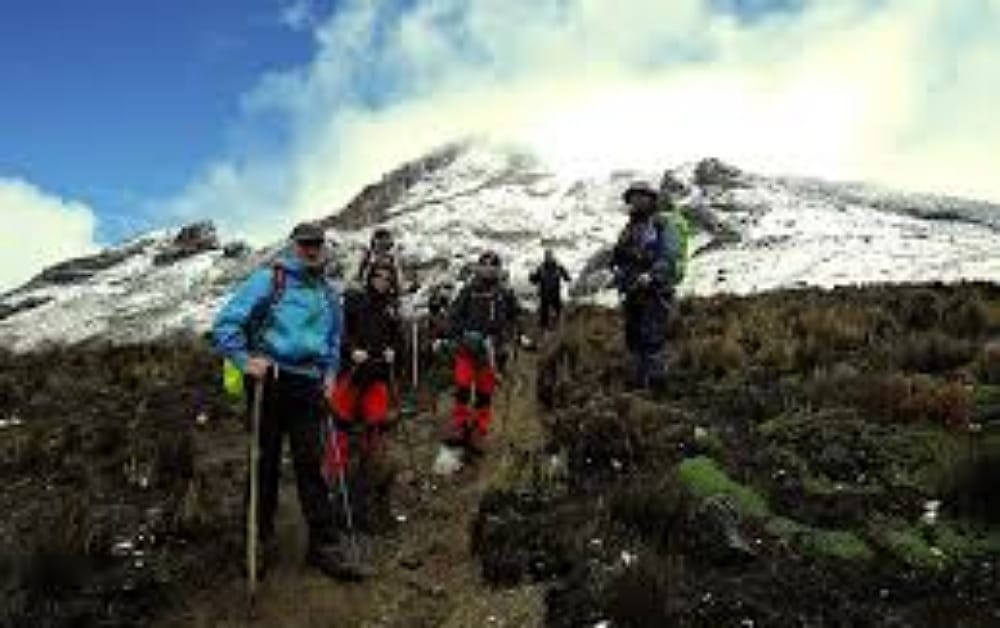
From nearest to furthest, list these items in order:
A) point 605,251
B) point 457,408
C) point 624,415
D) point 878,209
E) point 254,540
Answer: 1. point 254,540
2. point 624,415
3. point 457,408
4. point 605,251
5. point 878,209

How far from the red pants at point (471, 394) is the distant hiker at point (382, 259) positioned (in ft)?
4.05

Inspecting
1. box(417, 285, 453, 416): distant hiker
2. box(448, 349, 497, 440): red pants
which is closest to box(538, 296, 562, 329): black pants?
box(417, 285, 453, 416): distant hiker

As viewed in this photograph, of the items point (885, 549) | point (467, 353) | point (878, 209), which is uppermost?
point (878, 209)

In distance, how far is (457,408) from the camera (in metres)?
A: 14.7

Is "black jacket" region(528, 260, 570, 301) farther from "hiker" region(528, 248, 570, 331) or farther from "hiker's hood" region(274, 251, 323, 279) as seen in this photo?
"hiker's hood" region(274, 251, 323, 279)

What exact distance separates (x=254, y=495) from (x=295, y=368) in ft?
3.48

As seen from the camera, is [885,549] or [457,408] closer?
[885,549]

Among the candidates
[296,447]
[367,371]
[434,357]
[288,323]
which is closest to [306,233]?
[288,323]

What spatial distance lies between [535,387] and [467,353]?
14.4ft

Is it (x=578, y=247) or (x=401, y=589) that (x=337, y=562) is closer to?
(x=401, y=589)

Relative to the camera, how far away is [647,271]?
16016 millimetres

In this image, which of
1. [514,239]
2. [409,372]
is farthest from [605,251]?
[409,372]

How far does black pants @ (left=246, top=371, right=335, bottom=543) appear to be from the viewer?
10.3 meters

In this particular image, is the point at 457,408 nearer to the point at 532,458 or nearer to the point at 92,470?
the point at 532,458
